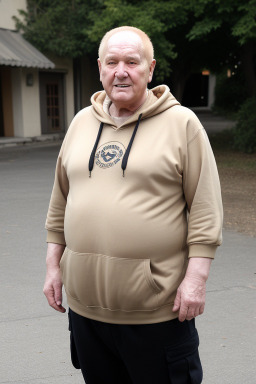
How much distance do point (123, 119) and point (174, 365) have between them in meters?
0.96

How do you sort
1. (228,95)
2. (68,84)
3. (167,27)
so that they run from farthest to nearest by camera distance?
(228,95) → (68,84) → (167,27)

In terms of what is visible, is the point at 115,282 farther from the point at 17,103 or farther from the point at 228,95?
the point at 228,95

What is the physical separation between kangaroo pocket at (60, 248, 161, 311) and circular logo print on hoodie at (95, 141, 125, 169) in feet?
1.13

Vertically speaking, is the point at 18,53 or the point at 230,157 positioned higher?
the point at 18,53

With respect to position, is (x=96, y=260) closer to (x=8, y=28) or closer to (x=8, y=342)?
(x=8, y=342)

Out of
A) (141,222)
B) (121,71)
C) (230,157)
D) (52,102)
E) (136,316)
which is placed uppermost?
(121,71)

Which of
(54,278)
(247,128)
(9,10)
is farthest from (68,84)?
(54,278)

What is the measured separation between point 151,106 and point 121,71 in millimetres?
177

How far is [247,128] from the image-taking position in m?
14.8

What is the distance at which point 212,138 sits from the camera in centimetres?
1903

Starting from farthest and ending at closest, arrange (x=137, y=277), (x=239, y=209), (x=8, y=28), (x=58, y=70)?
(x=58, y=70) < (x=8, y=28) < (x=239, y=209) < (x=137, y=277)

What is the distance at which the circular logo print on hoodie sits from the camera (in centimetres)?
199

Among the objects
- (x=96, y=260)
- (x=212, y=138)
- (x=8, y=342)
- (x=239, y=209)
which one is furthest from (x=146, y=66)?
(x=212, y=138)

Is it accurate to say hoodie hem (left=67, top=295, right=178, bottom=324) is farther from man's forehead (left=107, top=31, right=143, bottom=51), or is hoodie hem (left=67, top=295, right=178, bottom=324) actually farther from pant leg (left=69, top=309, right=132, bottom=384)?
man's forehead (left=107, top=31, right=143, bottom=51)
